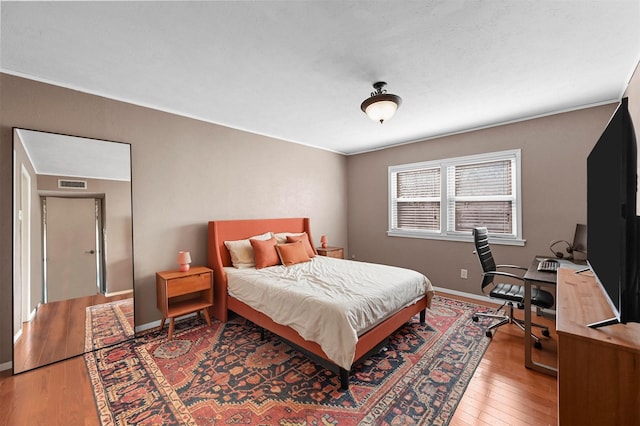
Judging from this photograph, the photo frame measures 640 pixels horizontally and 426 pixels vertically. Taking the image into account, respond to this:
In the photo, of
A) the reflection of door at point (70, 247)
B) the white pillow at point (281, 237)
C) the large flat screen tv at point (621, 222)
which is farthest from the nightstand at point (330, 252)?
the large flat screen tv at point (621, 222)

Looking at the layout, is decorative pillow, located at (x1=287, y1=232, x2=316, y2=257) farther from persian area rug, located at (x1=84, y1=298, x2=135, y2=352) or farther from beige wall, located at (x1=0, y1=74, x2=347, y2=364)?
persian area rug, located at (x1=84, y1=298, x2=135, y2=352)

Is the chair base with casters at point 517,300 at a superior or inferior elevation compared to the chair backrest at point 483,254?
inferior

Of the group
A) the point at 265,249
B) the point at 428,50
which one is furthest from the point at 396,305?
the point at 428,50

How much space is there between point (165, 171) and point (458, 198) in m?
4.17

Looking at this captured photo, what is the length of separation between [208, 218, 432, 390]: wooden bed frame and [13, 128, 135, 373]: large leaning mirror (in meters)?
0.89

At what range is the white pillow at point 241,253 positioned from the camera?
3363mm

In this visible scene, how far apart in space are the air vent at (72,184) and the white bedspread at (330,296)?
172 cm

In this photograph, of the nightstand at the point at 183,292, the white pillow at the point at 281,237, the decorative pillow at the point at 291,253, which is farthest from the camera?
the white pillow at the point at 281,237

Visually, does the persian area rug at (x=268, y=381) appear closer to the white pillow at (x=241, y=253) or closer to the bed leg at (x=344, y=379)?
the bed leg at (x=344, y=379)

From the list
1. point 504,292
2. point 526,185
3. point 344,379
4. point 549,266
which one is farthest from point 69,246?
point 526,185

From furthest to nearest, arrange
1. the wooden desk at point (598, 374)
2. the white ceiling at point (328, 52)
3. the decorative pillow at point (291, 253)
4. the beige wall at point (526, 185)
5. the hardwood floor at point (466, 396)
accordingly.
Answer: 1. the decorative pillow at point (291, 253)
2. the beige wall at point (526, 185)
3. the hardwood floor at point (466, 396)
4. the white ceiling at point (328, 52)
5. the wooden desk at point (598, 374)

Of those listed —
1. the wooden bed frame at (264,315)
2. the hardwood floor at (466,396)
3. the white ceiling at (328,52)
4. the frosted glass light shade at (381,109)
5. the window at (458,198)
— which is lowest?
the hardwood floor at (466,396)

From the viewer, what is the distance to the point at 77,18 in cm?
164

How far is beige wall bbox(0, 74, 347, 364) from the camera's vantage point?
2.24 m
